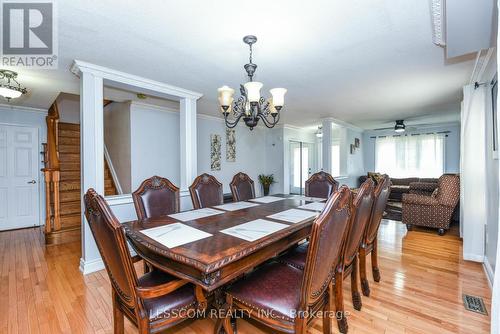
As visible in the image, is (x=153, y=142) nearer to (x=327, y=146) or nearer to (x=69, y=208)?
(x=69, y=208)

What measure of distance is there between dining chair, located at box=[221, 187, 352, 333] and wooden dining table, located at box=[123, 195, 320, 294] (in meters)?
0.14

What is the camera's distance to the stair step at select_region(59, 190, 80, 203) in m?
4.08

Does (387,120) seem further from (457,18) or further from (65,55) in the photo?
(65,55)

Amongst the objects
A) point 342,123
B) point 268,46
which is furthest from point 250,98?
point 342,123

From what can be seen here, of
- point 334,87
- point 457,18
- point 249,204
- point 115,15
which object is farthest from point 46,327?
point 334,87

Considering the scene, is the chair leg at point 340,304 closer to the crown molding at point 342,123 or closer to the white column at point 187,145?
the white column at point 187,145

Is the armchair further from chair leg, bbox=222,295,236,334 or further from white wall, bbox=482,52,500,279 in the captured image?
chair leg, bbox=222,295,236,334

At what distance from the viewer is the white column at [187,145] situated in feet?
11.7

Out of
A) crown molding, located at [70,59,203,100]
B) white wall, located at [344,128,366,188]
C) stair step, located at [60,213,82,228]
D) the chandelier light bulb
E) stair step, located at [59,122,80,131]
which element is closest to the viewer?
the chandelier light bulb

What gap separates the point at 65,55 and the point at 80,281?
2251 mm

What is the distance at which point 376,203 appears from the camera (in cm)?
202

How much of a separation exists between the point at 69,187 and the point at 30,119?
1.62m

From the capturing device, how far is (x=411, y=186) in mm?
5746
